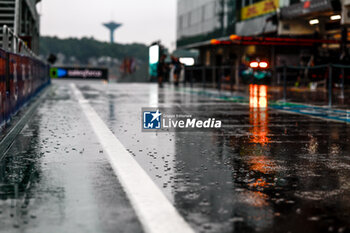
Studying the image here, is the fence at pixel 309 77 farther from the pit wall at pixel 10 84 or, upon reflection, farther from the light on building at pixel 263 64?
the pit wall at pixel 10 84

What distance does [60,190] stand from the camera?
6.51m

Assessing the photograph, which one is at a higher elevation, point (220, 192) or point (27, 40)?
point (27, 40)

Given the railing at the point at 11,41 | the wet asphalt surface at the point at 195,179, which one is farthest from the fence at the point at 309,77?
the wet asphalt surface at the point at 195,179

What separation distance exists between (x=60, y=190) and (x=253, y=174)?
2.33 metres

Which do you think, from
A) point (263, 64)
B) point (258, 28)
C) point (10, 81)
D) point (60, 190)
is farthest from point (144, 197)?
point (258, 28)

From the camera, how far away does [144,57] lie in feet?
656

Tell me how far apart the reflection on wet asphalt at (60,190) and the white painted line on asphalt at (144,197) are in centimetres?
10

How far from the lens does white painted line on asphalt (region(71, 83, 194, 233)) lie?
5051mm

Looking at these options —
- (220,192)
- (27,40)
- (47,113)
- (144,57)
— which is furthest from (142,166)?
(144,57)

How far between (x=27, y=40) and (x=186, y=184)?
32.0 meters

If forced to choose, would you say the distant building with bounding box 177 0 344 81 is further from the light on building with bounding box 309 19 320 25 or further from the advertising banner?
the advertising banner

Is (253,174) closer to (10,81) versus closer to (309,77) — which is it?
(10,81)

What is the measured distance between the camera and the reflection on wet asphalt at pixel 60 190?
16.9 ft

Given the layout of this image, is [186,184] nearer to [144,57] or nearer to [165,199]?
[165,199]
